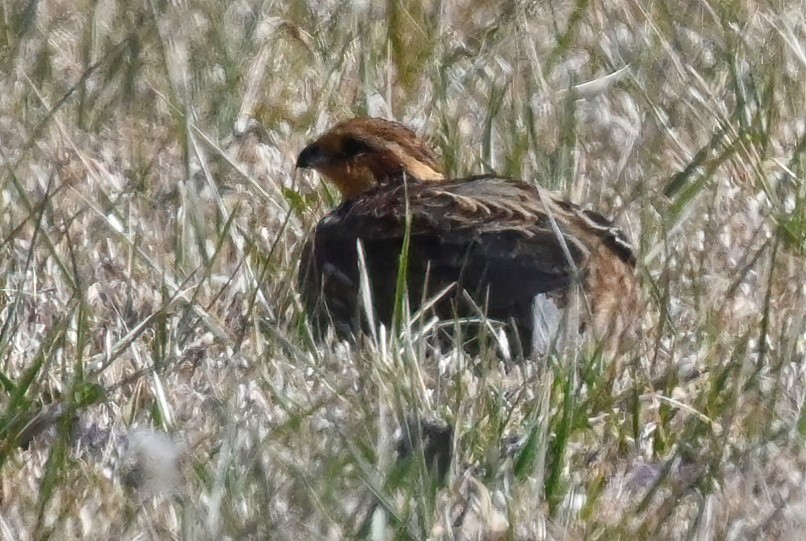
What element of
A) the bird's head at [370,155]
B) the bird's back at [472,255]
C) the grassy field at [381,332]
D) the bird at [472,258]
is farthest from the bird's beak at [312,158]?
the bird's back at [472,255]

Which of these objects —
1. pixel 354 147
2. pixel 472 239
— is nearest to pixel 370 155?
pixel 354 147

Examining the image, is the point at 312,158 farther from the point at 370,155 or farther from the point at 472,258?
the point at 472,258

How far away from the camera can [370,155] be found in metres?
5.75

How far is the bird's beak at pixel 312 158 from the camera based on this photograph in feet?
19.0

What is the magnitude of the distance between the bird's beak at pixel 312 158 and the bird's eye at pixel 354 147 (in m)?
0.07

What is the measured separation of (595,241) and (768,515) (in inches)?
62.0

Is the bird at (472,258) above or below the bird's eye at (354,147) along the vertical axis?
below

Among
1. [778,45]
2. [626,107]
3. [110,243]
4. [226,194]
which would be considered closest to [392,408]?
[110,243]

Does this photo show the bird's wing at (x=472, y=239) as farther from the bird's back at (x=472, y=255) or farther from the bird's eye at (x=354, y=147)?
the bird's eye at (x=354, y=147)

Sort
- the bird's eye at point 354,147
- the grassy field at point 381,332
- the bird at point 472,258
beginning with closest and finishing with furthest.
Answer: the grassy field at point 381,332, the bird at point 472,258, the bird's eye at point 354,147

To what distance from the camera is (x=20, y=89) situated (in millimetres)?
6496

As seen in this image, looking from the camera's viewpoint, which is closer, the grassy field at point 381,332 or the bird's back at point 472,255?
the grassy field at point 381,332

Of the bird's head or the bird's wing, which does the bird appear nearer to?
the bird's wing

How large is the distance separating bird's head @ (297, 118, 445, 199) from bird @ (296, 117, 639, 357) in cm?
41
